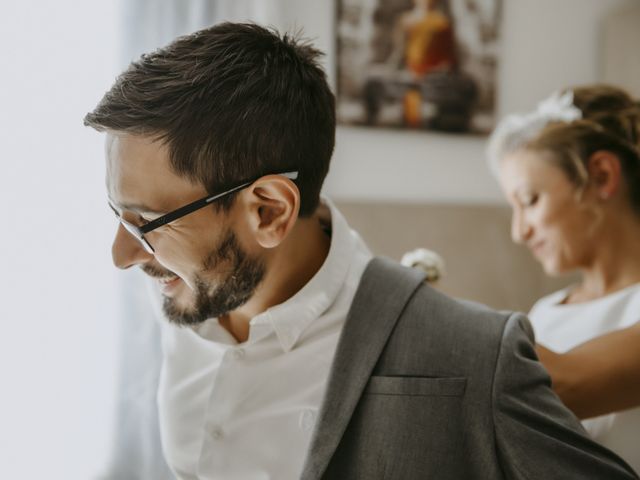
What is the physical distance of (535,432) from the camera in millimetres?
947

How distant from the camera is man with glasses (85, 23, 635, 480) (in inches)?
37.5

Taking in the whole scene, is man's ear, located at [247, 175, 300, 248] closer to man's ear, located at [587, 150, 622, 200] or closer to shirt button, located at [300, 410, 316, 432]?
shirt button, located at [300, 410, 316, 432]

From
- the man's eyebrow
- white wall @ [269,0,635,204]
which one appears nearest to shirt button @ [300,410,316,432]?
the man's eyebrow

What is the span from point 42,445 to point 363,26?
178 cm

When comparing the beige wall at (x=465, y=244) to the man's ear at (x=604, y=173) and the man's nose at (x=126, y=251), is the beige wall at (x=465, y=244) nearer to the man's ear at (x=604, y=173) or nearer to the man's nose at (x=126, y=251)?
the man's ear at (x=604, y=173)

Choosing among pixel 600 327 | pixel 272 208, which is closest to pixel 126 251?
pixel 272 208

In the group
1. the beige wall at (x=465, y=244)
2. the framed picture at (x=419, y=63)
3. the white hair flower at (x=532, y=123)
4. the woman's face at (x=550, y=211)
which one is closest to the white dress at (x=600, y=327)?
the woman's face at (x=550, y=211)

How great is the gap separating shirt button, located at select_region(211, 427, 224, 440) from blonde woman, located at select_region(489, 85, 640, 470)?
2.86ft

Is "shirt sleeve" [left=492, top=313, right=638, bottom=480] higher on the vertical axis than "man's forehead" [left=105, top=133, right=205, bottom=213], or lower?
lower

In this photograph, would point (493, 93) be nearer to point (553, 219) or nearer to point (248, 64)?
point (553, 219)

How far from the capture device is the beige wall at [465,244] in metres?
2.29

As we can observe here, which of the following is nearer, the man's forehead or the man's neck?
the man's forehead

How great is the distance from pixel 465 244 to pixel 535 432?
1560mm

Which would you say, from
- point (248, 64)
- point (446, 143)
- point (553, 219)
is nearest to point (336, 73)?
point (446, 143)
